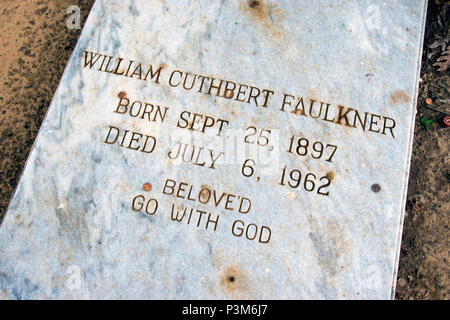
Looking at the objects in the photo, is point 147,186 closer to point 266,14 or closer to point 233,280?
point 233,280

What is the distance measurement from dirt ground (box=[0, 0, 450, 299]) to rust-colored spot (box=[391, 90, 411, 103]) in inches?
21.8

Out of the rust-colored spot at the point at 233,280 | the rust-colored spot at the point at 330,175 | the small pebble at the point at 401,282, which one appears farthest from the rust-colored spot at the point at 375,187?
the rust-colored spot at the point at 233,280

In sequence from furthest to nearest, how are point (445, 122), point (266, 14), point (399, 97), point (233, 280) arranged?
point (445, 122) < point (266, 14) < point (399, 97) < point (233, 280)

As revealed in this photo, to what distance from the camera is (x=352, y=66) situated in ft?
7.10

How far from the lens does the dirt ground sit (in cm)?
236

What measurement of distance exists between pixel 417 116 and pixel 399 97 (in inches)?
22.9

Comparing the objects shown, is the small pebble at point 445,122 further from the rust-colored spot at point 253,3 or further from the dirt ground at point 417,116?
the rust-colored spot at point 253,3

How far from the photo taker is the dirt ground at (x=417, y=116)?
2363mm

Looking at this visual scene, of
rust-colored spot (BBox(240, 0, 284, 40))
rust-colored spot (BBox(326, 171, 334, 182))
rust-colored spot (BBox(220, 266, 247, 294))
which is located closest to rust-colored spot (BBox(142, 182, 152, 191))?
rust-colored spot (BBox(220, 266, 247, 294))

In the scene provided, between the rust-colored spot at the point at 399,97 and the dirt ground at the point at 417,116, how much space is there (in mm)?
553

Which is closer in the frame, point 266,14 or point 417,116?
point 266,14

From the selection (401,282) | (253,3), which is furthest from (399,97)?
(401,282)

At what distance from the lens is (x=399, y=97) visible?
2.12 meters

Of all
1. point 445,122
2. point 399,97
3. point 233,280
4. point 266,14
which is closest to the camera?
point 233,280
